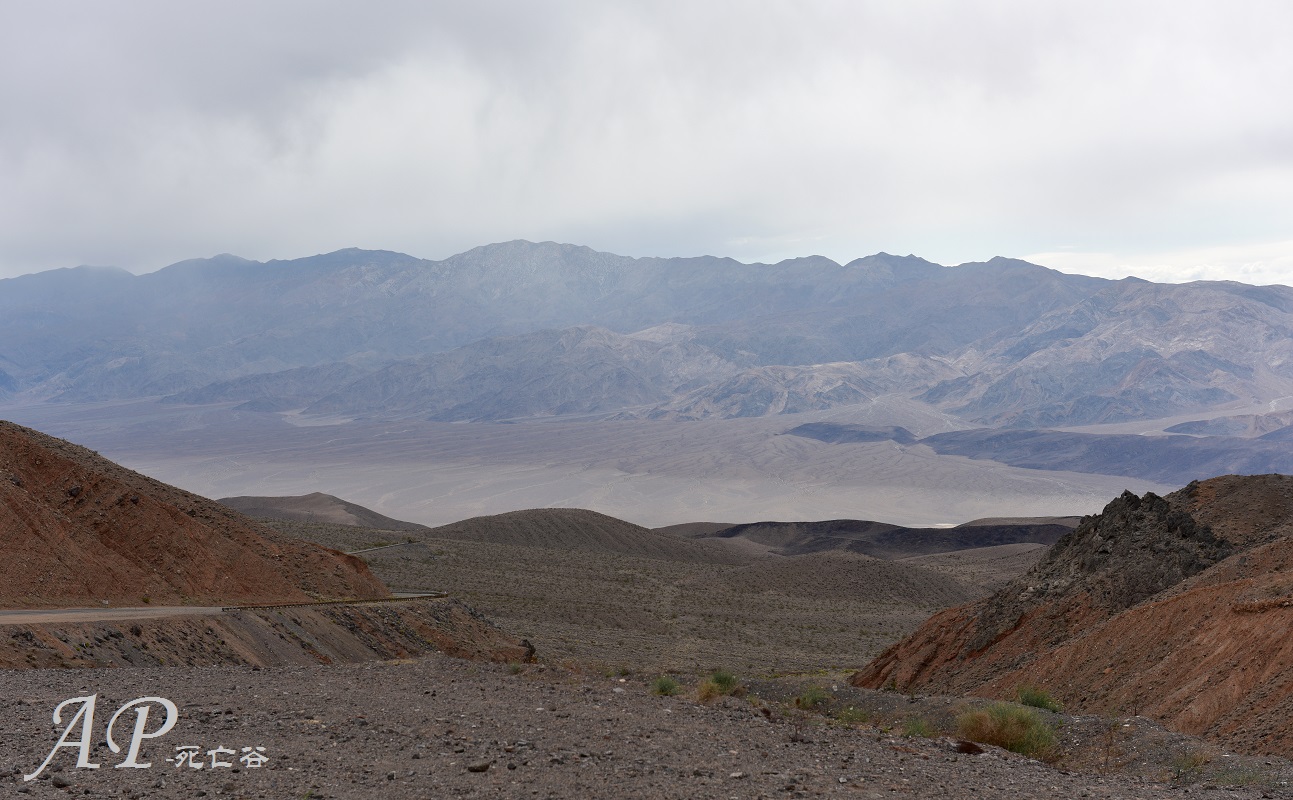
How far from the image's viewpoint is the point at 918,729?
13.0 metres

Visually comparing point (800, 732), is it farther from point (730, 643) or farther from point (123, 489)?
point (730, 643)

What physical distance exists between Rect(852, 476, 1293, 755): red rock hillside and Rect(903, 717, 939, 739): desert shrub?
3.33m

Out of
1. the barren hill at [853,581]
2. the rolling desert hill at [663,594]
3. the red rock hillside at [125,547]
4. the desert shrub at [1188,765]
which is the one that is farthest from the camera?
the barren hill at [853,581]

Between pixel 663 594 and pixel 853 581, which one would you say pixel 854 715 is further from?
pixel 853 581

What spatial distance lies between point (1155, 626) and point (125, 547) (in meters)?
23.8

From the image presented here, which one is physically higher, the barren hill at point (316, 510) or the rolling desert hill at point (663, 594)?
the barren hill at point (316, 510)

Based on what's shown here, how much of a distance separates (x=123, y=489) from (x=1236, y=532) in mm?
29046

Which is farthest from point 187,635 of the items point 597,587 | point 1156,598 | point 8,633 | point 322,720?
point 597,587

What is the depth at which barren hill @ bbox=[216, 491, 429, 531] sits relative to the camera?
92188 millimetres

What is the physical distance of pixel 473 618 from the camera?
105 ft

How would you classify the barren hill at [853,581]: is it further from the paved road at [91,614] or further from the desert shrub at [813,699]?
the desert shrub at [813,699]

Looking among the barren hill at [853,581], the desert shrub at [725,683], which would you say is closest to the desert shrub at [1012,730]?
the desert shrub at [725,683]

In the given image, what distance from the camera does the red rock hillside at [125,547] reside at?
941 inches

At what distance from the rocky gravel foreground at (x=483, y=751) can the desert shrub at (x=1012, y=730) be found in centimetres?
62
